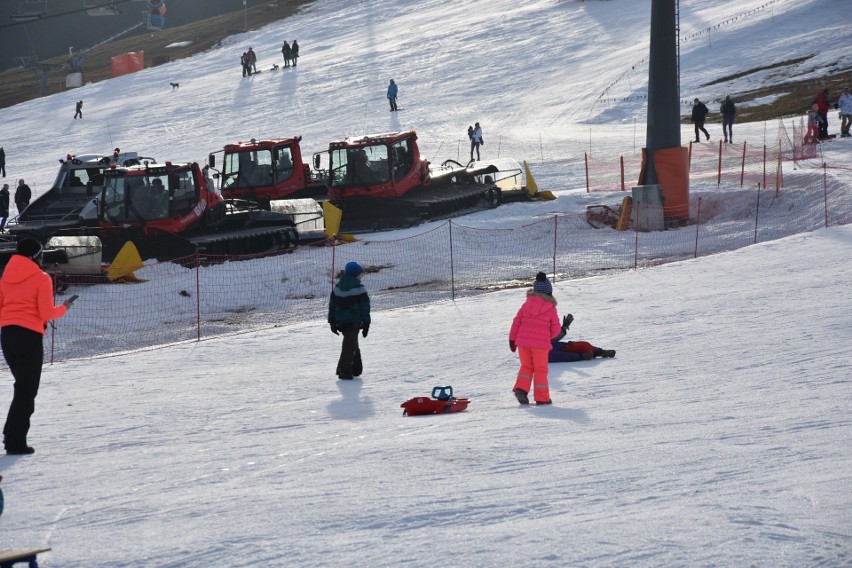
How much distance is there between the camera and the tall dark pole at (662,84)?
72.9 feet

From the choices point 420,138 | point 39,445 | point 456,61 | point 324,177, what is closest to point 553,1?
point 456,61

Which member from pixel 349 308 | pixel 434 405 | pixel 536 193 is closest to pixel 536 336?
pixel 434 405

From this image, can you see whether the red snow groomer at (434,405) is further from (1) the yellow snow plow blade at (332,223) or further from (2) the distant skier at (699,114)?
(2) the distant skier at (699,114)

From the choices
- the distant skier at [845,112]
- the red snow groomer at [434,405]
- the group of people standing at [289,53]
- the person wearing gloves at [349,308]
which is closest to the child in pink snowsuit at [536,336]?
the red snow groomer at [434,405]

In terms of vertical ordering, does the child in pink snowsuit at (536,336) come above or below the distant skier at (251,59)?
below

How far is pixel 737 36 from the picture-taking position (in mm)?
47156

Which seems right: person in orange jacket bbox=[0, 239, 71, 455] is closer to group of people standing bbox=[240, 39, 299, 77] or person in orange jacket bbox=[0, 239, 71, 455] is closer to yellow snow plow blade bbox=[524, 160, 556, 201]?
yellow snow plow blade bbox=[524, 160, 556, 201]

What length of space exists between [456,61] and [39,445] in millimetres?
42560

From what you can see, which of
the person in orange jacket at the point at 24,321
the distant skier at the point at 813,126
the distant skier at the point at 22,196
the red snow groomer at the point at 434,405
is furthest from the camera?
the distant skier at the point at 22,196

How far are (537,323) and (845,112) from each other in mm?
20558

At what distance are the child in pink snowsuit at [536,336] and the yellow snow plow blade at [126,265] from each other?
9.75 meters

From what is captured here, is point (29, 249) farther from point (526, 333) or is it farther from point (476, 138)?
point (476, 138)

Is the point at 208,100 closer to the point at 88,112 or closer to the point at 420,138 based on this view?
the point at 88,112

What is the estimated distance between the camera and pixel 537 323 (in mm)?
9922
